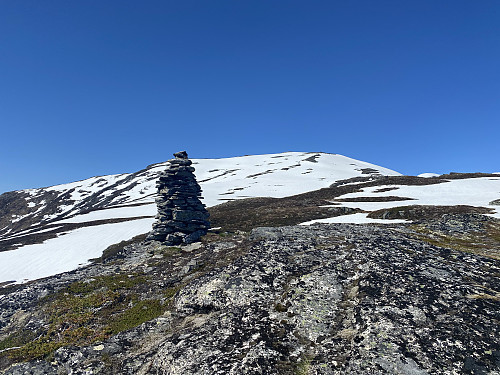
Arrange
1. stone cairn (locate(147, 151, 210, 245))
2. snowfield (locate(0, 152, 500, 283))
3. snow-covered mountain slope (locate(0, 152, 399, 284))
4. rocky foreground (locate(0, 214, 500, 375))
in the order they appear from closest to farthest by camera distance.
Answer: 1. rocky foreground (locate(0, 214, 500, 375))
2. stone cairn (locate(147, 151, 210, 245))
3. snowfield (locate(0, 152, 500, 283))
4. snow-covered mountain slope (locate(0, 152, 399, 284))

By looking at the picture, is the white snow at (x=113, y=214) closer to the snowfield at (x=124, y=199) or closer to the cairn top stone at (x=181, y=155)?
the snowfield at (x=124, y=199)

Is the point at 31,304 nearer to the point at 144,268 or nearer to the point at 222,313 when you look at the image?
the point at 144,268

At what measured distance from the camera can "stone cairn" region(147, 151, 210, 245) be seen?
30609mm

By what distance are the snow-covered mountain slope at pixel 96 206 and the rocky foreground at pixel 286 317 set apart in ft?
99.9

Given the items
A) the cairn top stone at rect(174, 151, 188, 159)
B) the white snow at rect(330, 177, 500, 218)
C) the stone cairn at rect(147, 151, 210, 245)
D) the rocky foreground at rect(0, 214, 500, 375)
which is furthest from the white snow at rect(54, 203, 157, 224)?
the rocky foreground at rect(0, 214, 500, 375)

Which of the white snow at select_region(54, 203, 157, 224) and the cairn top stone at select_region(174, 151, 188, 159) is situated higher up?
the cairn top stone at select_region(174, 151, 188, 159)

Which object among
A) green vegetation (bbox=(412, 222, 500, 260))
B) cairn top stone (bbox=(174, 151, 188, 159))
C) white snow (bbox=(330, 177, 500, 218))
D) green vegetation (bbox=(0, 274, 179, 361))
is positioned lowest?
green vegetation (bbox=(0, 274, 179, 361))

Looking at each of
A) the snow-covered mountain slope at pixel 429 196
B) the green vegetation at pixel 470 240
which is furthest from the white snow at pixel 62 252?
the snow-covered mountain slope at pixel 429 196

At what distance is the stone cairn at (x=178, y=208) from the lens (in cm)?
3061

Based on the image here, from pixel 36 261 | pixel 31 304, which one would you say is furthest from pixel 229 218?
pixel 31 304

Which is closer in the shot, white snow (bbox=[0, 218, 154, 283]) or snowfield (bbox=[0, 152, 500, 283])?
white snow (bbox=[0, 218, 154, 283])

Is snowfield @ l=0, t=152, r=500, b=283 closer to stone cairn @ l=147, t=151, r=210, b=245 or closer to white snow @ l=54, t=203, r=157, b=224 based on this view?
white snow @ l=54, t=203, r=157, b=224

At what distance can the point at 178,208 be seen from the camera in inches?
1283

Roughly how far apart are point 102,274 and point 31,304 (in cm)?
447
